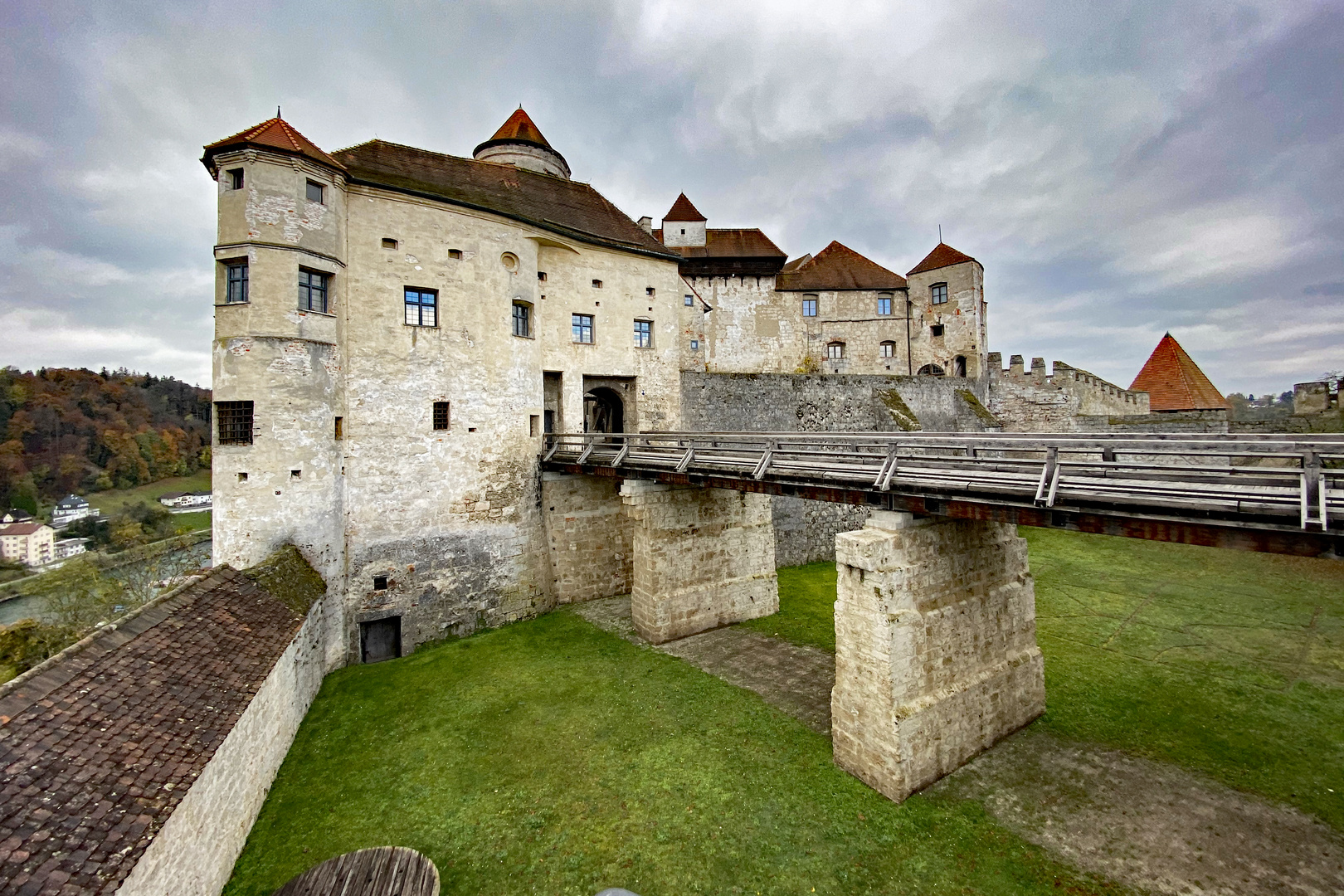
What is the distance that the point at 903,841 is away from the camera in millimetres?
6762

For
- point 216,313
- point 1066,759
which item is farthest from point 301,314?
point 1066,759

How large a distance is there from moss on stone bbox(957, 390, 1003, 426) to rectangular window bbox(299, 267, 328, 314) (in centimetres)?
2355

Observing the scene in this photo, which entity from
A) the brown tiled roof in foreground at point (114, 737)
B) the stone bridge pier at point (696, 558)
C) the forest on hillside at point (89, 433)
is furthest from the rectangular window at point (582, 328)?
the forest on hillside at point (89, 433)

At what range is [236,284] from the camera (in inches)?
465

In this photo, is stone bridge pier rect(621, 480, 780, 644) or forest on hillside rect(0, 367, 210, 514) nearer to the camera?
stone bridge pier rect(621, 480, 780, 644)

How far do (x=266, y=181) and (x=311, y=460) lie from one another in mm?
6029

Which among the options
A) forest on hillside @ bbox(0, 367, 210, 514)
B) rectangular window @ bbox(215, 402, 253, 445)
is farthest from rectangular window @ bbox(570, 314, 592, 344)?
forest on hillside @ bbox(0, 367, 210, 514)

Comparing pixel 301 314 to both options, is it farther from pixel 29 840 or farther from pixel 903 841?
pixel 903 841

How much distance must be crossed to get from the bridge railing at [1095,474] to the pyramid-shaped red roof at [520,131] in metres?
18.1

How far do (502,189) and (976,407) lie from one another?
817 inches

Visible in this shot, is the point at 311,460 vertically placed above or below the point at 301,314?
below

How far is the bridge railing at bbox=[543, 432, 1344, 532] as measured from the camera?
4.75 meters

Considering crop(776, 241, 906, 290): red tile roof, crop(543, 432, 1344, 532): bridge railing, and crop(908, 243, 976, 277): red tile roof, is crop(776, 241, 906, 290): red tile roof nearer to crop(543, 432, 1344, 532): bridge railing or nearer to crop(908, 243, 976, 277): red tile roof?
crop(908, 243, 976, 277): red tile roof

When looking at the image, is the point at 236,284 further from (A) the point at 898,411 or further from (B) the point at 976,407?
(B) the point at 976,407
